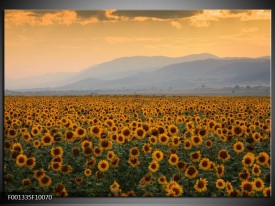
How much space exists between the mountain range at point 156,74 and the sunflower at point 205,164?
56.7 inches

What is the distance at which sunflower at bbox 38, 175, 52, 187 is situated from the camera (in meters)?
4.49

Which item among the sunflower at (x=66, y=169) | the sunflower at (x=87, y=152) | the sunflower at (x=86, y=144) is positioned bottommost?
the sunflower at (x=66, y=169)

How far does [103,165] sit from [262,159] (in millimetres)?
1535

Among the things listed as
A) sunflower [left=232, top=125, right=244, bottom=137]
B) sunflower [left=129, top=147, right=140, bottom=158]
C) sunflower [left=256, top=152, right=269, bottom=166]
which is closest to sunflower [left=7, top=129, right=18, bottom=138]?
sunflower [left=129, top=147, right=140, bottom=158]

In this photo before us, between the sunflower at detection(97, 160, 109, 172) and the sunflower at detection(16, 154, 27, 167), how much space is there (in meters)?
0.70

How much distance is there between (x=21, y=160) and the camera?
4715mm

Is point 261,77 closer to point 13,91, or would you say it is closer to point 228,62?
point 228,62

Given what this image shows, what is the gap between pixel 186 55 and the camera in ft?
19.0

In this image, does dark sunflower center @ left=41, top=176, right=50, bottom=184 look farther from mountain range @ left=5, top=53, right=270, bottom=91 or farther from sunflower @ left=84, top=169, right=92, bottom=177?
mountain range @ left=5, top=53, right=270, bottom=91

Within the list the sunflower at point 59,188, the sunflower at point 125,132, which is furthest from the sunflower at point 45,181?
the sunflower at point 125,132

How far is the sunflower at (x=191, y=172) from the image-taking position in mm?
4613

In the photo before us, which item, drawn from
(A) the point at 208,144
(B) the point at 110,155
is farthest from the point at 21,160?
(A) the point at 208,144

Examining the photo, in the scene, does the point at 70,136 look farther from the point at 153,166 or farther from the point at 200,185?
the point at 200,185

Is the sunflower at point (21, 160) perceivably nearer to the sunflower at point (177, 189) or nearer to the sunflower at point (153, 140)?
the sunflower at point (153, 140)
